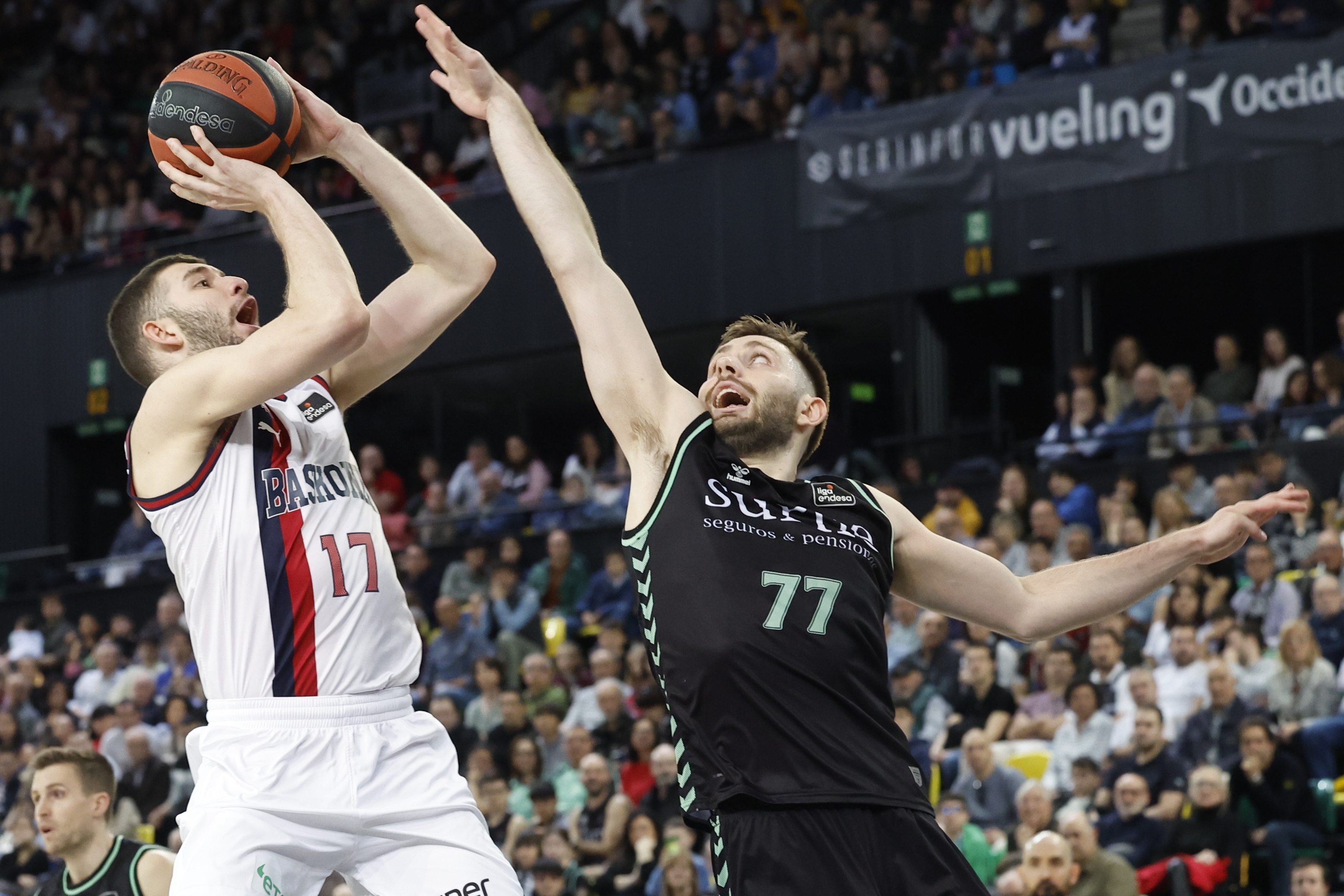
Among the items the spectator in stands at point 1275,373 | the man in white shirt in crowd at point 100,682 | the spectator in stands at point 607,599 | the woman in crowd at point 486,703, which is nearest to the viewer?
the woman in crowd at point 486,703

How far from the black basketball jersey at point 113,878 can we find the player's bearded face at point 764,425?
3262 millimetres

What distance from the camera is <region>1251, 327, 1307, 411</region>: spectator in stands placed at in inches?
606

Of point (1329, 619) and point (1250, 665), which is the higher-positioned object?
point (1329, 619)

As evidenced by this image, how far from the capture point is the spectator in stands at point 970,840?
1094cm

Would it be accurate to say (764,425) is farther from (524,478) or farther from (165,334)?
(524,478)

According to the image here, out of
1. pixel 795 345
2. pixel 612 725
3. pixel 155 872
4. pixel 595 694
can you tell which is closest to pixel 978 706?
pixel 612 725

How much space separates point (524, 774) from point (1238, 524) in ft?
31.4

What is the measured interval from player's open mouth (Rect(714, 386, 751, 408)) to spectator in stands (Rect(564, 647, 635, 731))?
9.33 m

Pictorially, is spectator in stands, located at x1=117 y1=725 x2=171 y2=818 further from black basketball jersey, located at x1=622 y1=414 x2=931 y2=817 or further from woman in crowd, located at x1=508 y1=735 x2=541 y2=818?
black basketball jersey, located at x1=622 y1=414 x2=931 y2=817

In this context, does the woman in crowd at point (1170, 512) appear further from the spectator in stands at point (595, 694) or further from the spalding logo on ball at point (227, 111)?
the spalding logo on ball at point (227, 111)

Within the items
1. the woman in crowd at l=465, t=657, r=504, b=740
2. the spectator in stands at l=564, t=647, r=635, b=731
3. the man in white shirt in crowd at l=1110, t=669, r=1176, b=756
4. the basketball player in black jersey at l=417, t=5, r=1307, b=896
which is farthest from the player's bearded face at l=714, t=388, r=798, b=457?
the woman in crowd at l=465, t=657, r=504, b=740

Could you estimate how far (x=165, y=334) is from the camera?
504 centimetres

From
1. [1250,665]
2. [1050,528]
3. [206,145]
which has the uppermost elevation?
[206,145]

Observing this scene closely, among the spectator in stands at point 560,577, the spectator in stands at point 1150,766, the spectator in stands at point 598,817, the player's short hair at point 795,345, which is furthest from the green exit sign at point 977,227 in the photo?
the player's short hair at point 795,345
